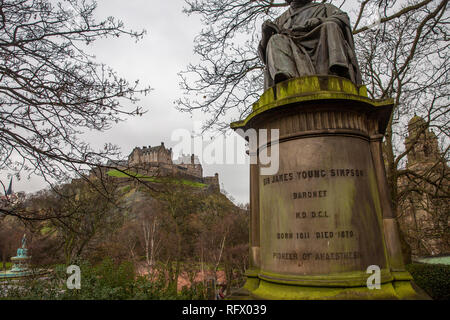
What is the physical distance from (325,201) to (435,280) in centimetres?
742

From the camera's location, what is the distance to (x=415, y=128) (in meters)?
10.9

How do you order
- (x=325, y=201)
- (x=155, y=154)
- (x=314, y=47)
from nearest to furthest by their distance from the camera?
(x=325, y=201), (x=314, y=47), (x=155, y=154)

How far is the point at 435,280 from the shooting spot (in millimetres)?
8344

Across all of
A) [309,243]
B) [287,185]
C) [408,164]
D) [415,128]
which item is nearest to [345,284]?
[309,243]

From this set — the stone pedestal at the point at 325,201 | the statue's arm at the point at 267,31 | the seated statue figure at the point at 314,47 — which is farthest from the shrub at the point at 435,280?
the statue's arm at the point at 267,31

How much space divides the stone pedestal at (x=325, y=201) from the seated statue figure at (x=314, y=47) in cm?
41

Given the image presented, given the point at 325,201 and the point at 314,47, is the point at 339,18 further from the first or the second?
the point at 325,201

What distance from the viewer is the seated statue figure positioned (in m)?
4.38

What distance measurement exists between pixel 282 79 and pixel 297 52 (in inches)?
24.4

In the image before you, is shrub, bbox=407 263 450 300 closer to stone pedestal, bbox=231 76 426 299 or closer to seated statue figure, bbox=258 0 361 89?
Result: stone pedestal, bbox=231 76 426 299

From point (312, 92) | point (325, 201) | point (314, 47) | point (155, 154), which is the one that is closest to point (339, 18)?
point (314, 47)

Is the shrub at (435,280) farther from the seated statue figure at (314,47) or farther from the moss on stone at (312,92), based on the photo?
the seated statue figure at (314,47)

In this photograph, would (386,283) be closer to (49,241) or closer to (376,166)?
(376,166)

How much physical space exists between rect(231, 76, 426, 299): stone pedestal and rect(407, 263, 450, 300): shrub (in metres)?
6.20
